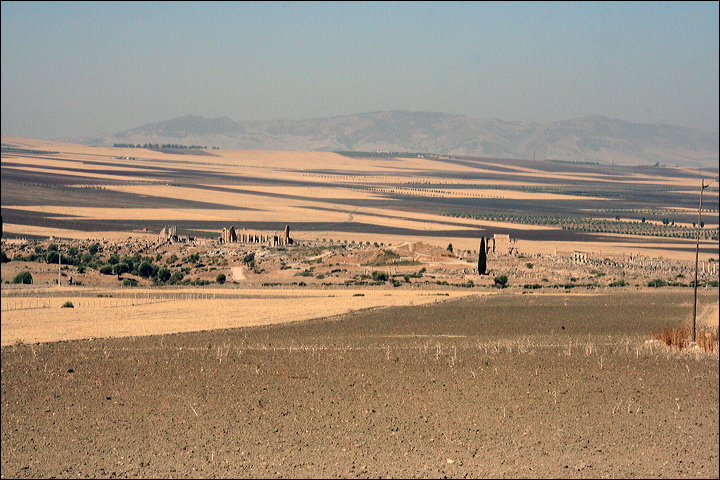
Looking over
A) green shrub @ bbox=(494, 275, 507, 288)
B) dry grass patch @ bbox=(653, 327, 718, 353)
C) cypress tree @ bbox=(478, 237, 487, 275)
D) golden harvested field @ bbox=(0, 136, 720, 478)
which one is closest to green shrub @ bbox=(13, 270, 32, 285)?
golden harvested field @ bbox=(0, 136, 720, 478)

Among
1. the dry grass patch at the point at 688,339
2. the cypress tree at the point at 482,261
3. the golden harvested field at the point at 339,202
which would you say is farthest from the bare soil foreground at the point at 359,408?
the golden harvested field at the point at 339,202

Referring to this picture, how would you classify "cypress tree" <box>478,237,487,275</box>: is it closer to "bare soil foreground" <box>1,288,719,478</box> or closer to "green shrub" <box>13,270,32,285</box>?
"green shrub" <box>13,270,32,285</box>

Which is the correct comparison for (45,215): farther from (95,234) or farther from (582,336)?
(582,336)

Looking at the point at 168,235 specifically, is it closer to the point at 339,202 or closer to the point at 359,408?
the point at 339,202

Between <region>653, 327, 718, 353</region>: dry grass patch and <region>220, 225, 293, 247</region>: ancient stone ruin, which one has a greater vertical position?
<region>220, 225, 293, 247</region>: ancient stone ruin

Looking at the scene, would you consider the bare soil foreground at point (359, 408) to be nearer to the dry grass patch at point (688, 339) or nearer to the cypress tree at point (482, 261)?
the dry grass patch at point (688, 339)

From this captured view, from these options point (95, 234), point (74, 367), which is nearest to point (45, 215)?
point (95, 234)

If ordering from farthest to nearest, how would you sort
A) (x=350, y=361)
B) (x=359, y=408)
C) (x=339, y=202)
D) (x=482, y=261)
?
(x=339, y=202) → (x=482, y=261) → (x=350, y=361) → (x=359, y=408)

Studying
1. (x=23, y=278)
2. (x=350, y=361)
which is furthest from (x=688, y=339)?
(x=23, y=278)
